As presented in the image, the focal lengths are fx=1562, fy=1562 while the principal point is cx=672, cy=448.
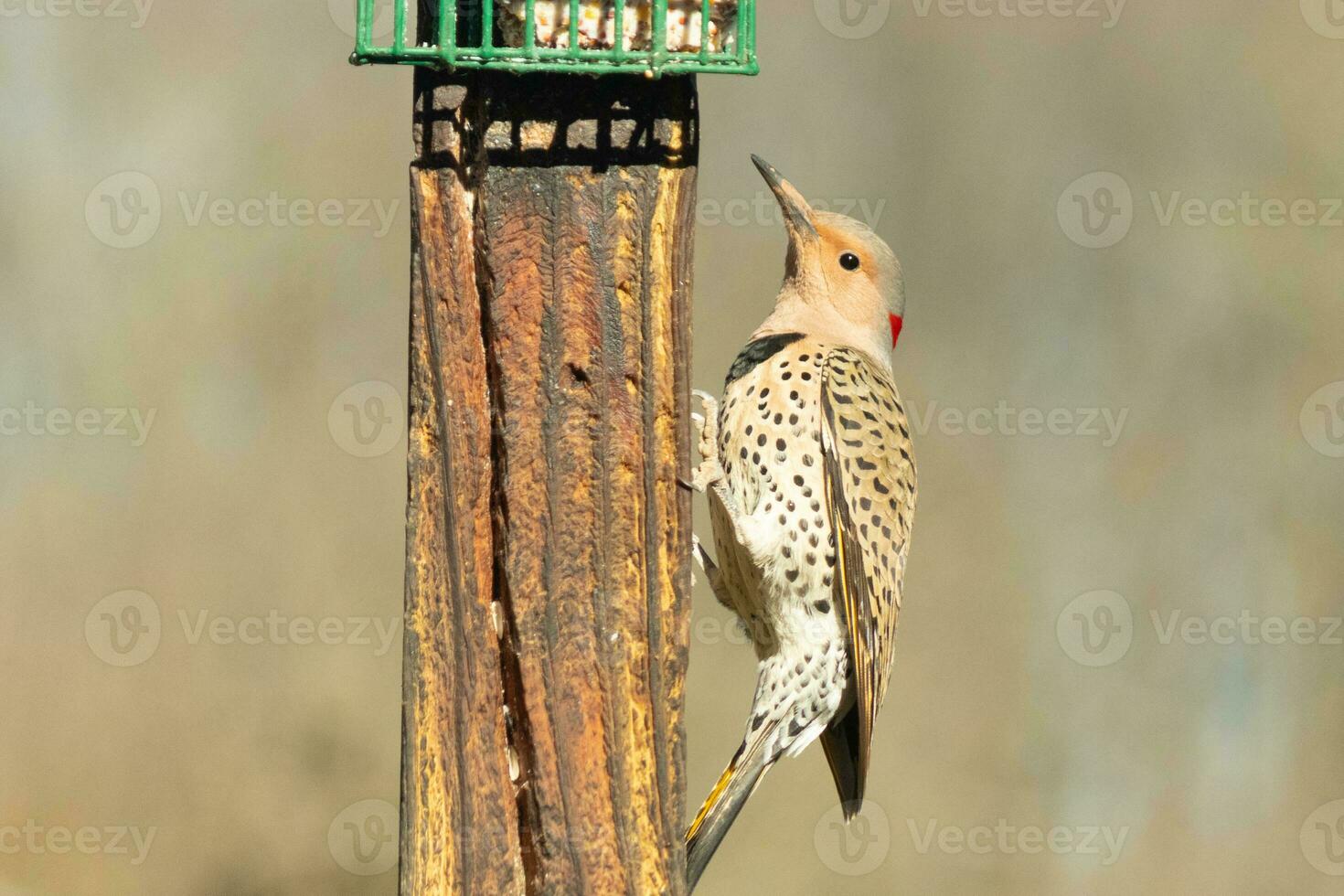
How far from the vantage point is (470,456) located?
280 cm

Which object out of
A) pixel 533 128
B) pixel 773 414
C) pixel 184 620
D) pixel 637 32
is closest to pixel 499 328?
pixel 533 128

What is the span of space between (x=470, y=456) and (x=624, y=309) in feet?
1.26

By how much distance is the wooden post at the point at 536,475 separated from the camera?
2.79 metres

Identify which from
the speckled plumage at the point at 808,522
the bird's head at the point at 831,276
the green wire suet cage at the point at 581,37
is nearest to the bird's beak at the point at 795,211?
the bird's head at the point at 831,276

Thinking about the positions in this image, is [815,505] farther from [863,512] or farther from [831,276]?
[831,276]

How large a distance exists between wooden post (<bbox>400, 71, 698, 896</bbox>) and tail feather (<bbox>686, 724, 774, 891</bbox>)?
3.37 feet

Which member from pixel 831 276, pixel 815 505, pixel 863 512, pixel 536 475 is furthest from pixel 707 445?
pixel 536 475

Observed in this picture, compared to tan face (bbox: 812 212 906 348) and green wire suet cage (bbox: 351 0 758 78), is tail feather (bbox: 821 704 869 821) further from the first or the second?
green wire suet cage (bbox: 351 0 758 78)

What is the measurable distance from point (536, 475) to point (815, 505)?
1.75 metres

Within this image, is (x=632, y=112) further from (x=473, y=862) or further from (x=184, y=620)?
(x=184, y=620)

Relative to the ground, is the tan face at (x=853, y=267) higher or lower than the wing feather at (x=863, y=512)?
higher

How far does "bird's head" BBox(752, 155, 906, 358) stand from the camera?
15.2 ft

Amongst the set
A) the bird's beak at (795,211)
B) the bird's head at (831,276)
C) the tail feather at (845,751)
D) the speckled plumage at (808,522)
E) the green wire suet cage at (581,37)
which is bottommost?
the tail feather at (845,751)

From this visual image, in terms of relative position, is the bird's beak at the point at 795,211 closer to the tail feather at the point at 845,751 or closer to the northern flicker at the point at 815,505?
the northern flicker at the point at 815,505
